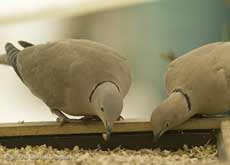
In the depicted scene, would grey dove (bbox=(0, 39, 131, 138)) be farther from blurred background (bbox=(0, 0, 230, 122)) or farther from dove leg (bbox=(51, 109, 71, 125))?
blurred background (bbox=(0, 0, 230, 122))

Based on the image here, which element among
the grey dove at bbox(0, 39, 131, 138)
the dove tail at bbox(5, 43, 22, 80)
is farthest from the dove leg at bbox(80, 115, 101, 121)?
the dove tail at bbox(5, 43, 22, 80)

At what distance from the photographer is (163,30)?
428cm

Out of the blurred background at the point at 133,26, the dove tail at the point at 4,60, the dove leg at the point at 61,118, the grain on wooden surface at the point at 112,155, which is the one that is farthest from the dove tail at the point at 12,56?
the blurred background at the point at 133,26

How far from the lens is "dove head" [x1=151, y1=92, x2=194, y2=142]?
2404 millimetres

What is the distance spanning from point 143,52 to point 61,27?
0.69m

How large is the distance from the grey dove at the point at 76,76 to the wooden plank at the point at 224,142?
0.44m

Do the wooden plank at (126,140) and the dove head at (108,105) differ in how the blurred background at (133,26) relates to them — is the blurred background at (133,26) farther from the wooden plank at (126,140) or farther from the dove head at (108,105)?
the dove head at (108,105)

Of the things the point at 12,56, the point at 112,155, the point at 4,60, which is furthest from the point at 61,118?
the point at 4,60

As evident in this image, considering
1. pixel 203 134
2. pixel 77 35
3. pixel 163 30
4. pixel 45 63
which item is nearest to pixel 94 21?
pixel 77 35

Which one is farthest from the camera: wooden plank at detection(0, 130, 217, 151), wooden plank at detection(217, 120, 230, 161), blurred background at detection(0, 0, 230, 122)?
blurred background at detection(0, 0, 230, 122)

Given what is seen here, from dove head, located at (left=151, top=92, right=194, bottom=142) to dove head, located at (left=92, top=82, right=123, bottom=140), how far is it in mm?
184

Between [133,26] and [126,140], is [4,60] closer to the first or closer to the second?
[126,140]

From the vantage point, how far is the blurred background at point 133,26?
4094 mm

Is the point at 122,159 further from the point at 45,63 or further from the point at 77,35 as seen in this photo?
the point at 77,35
